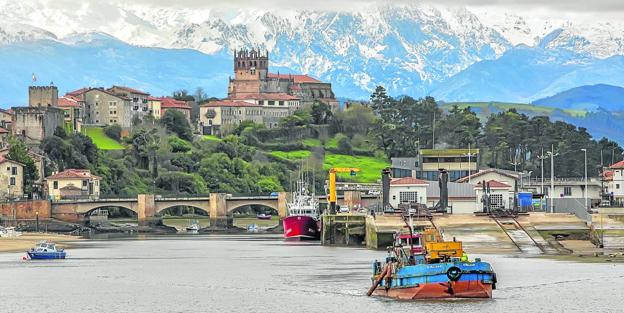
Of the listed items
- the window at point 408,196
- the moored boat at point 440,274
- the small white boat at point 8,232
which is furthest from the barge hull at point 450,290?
the small white boat at point 8,232

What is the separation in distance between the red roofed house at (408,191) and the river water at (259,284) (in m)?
16.2

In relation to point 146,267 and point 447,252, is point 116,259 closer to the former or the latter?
point 146,267

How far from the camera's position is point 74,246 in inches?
6585

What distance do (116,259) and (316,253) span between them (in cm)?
1753

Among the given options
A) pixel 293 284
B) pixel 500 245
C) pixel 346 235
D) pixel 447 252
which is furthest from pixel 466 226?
pixel 447 252

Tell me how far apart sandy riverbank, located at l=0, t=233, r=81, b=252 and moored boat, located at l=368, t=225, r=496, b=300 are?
74436 mm

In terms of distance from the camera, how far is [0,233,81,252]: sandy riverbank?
163625 millimetres

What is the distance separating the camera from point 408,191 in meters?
160

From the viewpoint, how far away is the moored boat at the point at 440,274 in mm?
91062

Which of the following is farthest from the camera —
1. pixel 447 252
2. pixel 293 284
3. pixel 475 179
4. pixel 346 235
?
pixel 475 179

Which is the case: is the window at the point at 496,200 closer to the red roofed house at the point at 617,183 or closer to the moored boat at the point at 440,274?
the red roofed house at the point at 617,183

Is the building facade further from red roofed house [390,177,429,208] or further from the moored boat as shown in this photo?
the moored boat

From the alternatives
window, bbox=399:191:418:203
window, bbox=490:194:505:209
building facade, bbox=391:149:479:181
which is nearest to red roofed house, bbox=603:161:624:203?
building facade, bbox=391:149:479:181

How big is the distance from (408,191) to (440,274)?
6948 centimetres
